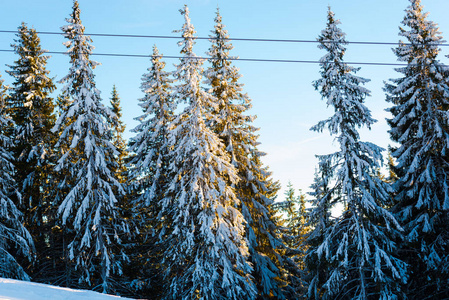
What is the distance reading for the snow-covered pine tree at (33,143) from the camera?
62.2ft

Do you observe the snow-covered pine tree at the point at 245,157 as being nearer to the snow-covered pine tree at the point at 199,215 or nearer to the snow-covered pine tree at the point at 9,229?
the snow-covered pine tree at the point at 199,215

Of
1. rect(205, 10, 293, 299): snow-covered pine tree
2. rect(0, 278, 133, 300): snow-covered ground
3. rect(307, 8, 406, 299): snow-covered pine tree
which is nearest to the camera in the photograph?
rect(0, 278, 133, 300): snow-covered ground

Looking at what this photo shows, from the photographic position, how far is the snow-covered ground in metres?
6.37

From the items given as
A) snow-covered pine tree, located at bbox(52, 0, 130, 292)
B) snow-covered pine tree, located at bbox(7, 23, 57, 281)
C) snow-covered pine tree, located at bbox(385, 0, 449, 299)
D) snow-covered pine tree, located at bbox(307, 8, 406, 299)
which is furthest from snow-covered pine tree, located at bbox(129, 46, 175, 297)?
snow-covered pine tree, located at bbox(385, 0, 449, 299)

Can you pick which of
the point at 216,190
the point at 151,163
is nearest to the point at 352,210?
the point at 216,190

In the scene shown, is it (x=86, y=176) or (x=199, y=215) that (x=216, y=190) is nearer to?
(x=199, y=215)

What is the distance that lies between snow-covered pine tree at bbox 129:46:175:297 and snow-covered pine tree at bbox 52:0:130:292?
178cm

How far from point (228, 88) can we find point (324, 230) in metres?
9.94

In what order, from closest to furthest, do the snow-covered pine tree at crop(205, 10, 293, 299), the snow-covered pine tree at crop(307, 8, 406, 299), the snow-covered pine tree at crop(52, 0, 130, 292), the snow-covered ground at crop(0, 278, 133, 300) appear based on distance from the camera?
the snow-covered ground at crop(0, 278, 133, 300) < the snow-covered pine tree at crop(307, 8, 406, 299) < the snow-covered pine tree at crop(52, 0, 130, 292) < the snow-covered pine tree at crop(205, 10, 293, 299)

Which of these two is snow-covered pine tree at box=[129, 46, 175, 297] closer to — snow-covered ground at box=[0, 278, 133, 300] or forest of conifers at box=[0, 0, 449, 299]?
forest of conifers at box=[0, 0, 449, 299]

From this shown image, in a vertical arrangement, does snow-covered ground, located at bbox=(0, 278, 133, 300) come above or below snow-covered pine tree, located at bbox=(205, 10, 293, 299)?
below

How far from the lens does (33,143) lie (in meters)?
19.5

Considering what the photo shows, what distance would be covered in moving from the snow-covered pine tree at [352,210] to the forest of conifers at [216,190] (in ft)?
0.23

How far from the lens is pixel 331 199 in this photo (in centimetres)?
1709
